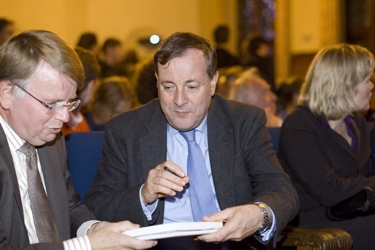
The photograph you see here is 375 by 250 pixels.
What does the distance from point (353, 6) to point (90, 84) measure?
27.5ft

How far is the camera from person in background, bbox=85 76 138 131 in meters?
5.05

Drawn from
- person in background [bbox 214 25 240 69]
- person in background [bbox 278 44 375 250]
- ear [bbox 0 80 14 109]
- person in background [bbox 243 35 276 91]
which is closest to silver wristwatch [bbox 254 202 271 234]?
person in background [bbox 278 44 375 250]

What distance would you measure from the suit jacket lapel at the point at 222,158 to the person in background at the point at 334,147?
69 centimetres

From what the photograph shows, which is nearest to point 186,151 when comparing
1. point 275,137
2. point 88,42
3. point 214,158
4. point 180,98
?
point 214,158

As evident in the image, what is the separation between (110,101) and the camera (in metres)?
5.11

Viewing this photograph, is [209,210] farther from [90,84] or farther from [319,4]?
[319,4]

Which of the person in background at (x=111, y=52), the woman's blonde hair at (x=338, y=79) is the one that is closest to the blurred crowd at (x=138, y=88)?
the person in background at (x=111, y=52)

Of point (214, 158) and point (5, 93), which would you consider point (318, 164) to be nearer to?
point (214, 158)

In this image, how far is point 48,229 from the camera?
2613mm

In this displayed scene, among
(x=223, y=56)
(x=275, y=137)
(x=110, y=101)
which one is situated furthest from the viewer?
(x=223, y=56)

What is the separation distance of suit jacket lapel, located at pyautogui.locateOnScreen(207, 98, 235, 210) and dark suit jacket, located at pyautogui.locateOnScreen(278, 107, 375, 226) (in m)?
0.69

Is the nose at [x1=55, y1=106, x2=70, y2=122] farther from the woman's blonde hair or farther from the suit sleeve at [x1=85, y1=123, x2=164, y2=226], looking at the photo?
the woman's blonde hair

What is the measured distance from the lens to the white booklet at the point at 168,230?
2.27m

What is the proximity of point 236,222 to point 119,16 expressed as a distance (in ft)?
34.1
